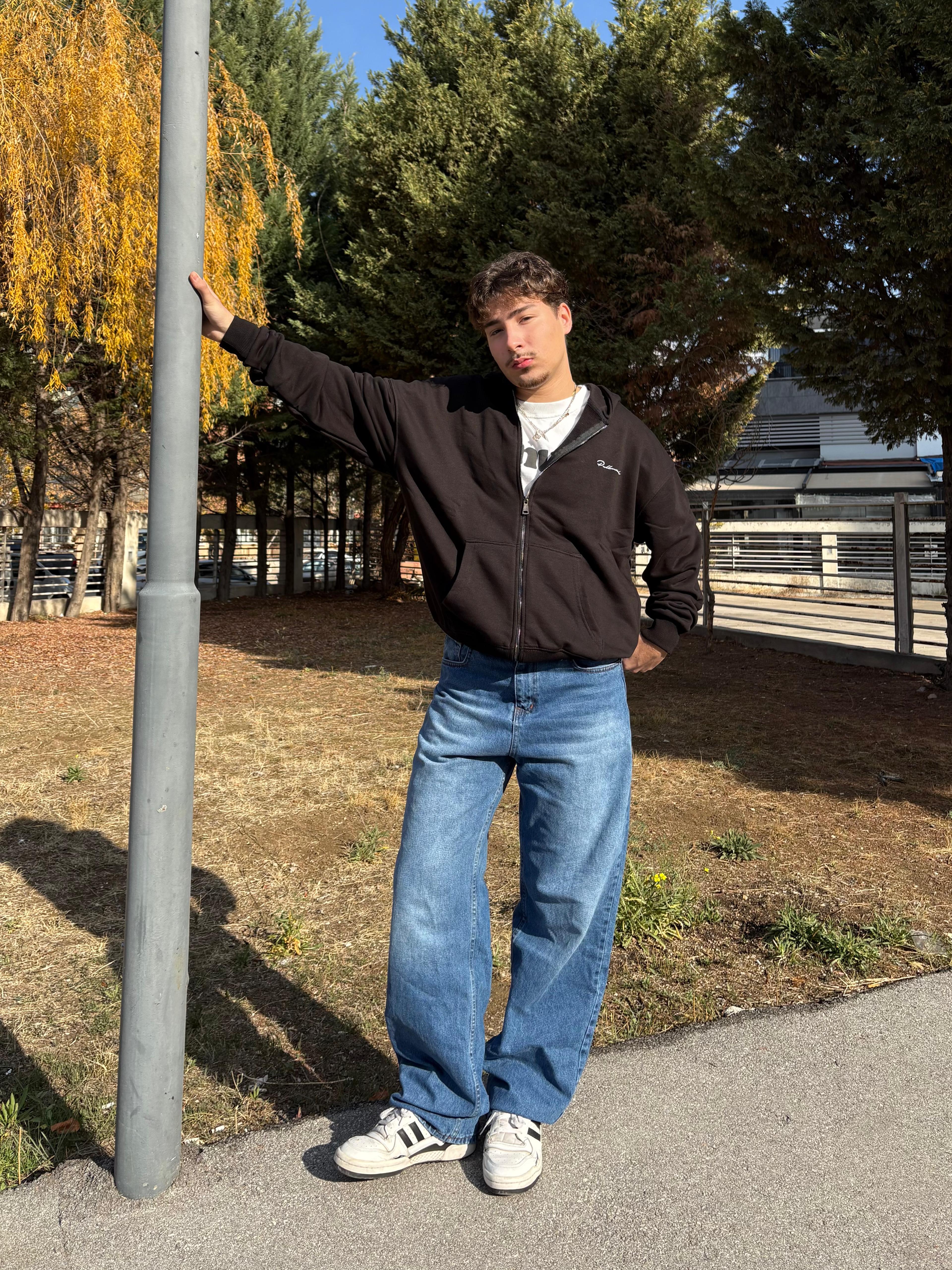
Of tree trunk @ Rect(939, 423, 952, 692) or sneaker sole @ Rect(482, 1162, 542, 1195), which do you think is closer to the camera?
sneaker sole @ Rect(482, 1162, 542, 1195)

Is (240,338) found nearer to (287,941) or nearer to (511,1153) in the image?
(511,1153)

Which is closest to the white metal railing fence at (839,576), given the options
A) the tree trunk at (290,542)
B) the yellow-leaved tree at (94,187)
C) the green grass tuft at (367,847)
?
the yellow-leaved tree at (94,187)

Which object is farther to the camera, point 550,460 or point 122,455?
point 122,455

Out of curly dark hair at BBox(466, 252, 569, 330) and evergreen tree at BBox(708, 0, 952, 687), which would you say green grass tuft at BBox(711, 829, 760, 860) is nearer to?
curly dark hair at BBox(466, 252, 569, 330)

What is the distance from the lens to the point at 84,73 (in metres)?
11.1

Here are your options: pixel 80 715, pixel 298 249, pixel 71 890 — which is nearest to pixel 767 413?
pixel 298 249

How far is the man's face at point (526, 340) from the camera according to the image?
242 cm

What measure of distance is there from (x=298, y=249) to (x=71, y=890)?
1018cm

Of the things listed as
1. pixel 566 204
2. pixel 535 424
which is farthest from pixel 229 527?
pixel 535 424

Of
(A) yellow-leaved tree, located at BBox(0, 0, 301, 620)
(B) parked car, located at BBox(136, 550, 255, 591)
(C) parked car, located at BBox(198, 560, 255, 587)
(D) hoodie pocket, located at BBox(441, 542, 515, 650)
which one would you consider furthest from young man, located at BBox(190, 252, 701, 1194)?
(C) parked car, located at BBox(198, 560, 255, 587)

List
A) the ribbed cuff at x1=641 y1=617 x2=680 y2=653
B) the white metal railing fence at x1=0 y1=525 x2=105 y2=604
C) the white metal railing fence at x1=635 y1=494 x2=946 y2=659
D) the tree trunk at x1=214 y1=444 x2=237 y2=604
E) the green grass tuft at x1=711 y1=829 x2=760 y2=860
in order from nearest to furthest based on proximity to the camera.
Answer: the ribbed cuff at x1=641 y1=617 x2=680 y2=653
the green grass tuft at x1=711 y1=829 x2=760 y2=860
the white metal railing fence at x1=635 y1=494 x2=946 y2=659
the white metal railing fence at x1=0 y1=525 x2=105 y2=604
the tree trunk at x1=214 y1=444 x2=237 y2=604

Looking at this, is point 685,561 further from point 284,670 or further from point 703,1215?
point 284,670

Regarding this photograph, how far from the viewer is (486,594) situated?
2344mm

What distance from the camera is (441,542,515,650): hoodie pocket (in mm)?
2338
